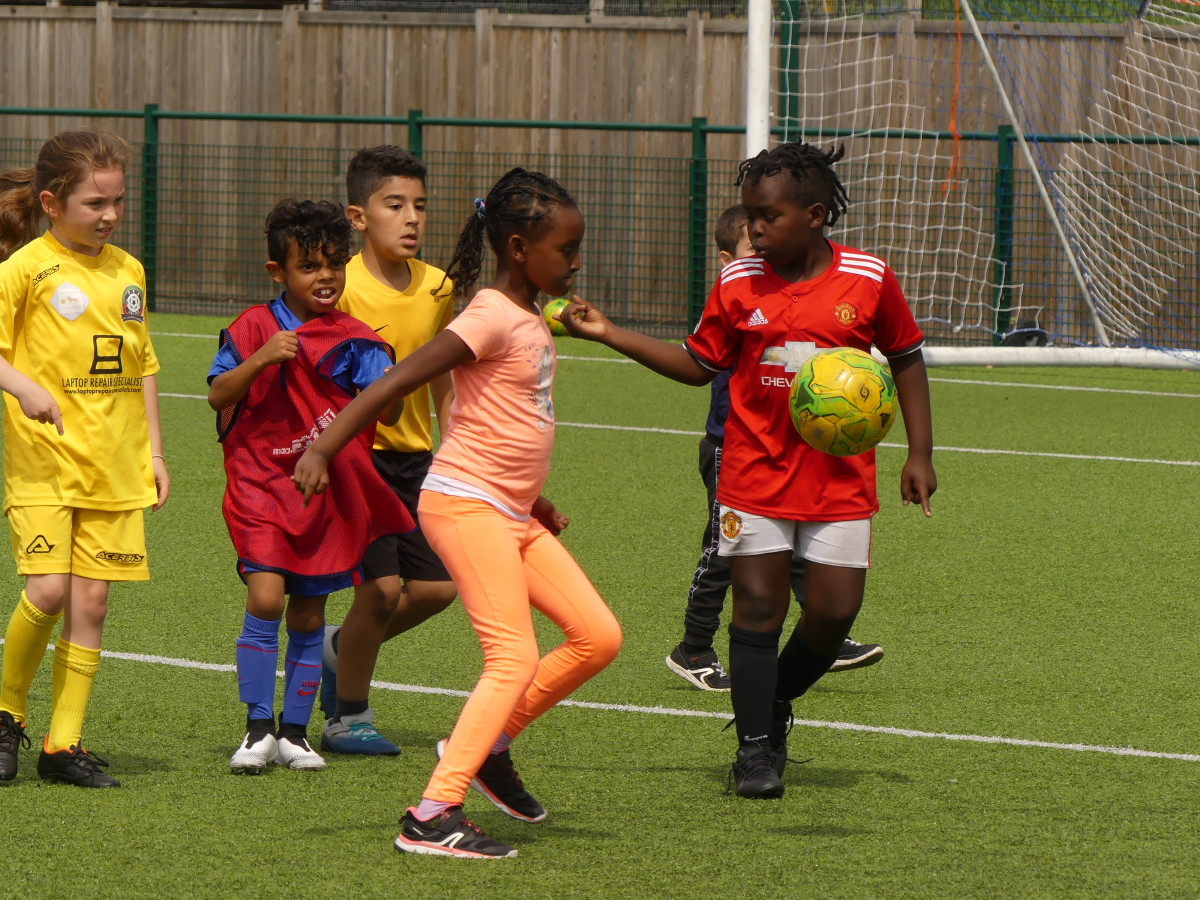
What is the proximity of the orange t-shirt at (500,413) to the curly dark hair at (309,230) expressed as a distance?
0.78 m

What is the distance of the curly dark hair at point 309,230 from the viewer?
15.6 ft

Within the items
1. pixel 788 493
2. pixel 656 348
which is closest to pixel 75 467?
pixel 656 348

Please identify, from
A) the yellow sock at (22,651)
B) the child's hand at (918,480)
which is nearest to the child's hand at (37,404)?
the yellow sock at (22,651)

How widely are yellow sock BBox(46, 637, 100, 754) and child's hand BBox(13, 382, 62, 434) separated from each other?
0.72 meters

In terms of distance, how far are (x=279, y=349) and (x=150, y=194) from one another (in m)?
14.0

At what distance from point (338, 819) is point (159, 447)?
1256 mm

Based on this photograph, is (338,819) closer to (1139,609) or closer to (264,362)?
(264,362)

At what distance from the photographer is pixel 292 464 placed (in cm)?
482

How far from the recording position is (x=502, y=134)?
55.6 ft

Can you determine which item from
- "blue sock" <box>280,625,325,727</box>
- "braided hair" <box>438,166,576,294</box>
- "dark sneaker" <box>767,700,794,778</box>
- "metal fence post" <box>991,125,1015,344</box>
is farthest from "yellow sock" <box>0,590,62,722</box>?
"metal fence post" <box>991,125,1015,344</box>

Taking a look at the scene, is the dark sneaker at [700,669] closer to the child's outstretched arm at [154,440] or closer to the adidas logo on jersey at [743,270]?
the adidas logo on jersey at [743,270]

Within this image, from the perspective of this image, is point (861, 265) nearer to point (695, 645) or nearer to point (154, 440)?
point (695, 645)

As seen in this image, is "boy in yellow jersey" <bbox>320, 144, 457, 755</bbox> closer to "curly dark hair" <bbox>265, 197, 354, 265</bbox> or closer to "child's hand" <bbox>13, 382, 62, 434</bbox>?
"curly dark hair" <bbox>265, 197, 354, 265</bbox>

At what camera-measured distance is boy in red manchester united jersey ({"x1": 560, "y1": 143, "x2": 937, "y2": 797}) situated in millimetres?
4605
